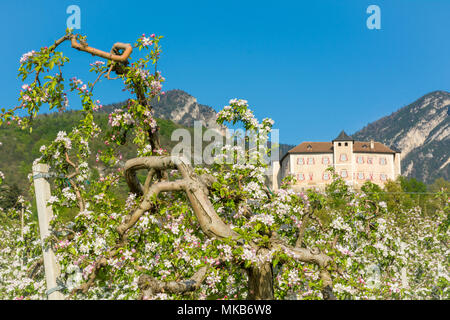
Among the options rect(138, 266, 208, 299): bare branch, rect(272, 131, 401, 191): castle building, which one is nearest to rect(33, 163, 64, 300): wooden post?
rect(138, 266, 208, 299): bare branch

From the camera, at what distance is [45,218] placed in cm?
485

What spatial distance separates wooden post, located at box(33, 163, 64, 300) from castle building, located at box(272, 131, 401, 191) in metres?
77.1

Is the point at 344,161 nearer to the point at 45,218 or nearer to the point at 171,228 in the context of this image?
the point at 171,228

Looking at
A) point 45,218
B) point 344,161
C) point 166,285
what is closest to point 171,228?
point 166,285

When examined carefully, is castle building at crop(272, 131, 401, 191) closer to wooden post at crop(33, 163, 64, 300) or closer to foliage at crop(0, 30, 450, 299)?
foliage at crop(0, 30, 450, 299)

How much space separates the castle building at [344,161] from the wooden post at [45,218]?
3034 inches

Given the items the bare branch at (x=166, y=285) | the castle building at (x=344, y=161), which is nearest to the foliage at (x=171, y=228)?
the bare branch at (x=166, y=285)

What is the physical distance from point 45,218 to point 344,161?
8137cm

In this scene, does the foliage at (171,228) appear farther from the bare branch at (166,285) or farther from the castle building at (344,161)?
the castle building at (344,161)

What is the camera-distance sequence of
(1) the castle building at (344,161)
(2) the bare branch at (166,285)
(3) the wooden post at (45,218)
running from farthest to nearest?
1. (1) the castle building at (344,161)
2. (3) the wooden post at (45,218)
3. (2) the bare branch at (166,285)

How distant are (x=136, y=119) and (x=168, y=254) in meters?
2.01

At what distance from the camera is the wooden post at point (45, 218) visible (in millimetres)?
4727

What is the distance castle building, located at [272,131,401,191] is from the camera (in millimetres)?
81500
